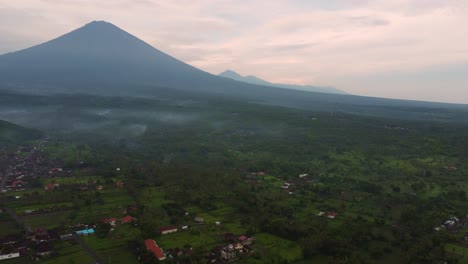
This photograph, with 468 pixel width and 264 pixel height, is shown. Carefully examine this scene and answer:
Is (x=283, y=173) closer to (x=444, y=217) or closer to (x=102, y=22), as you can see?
(x=444, y=217)

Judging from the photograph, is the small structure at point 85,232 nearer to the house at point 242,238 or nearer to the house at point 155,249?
the house at point 155,249

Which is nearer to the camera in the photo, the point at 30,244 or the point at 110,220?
the point at 30,244

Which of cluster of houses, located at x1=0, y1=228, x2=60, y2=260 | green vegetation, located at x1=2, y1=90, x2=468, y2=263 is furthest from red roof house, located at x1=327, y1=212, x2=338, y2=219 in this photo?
cluster of houses, located at x1=0, y1=228, x2=60, y2=260

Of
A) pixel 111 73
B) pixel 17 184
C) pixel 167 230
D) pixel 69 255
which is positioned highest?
pixel 111 73

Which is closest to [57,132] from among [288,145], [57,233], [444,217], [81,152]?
[81,152]

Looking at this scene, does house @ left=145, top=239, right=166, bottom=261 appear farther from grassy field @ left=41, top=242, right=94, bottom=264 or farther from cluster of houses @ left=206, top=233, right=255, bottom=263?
grassy field @ left=41, top=242, right=94, bottom=264

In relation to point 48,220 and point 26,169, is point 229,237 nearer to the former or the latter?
point 48,220

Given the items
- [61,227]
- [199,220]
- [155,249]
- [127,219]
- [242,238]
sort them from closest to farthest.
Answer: [155,249], [242,238], [61,227], [127,219], [199,220]

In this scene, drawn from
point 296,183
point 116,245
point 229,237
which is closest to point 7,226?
point 116,245
